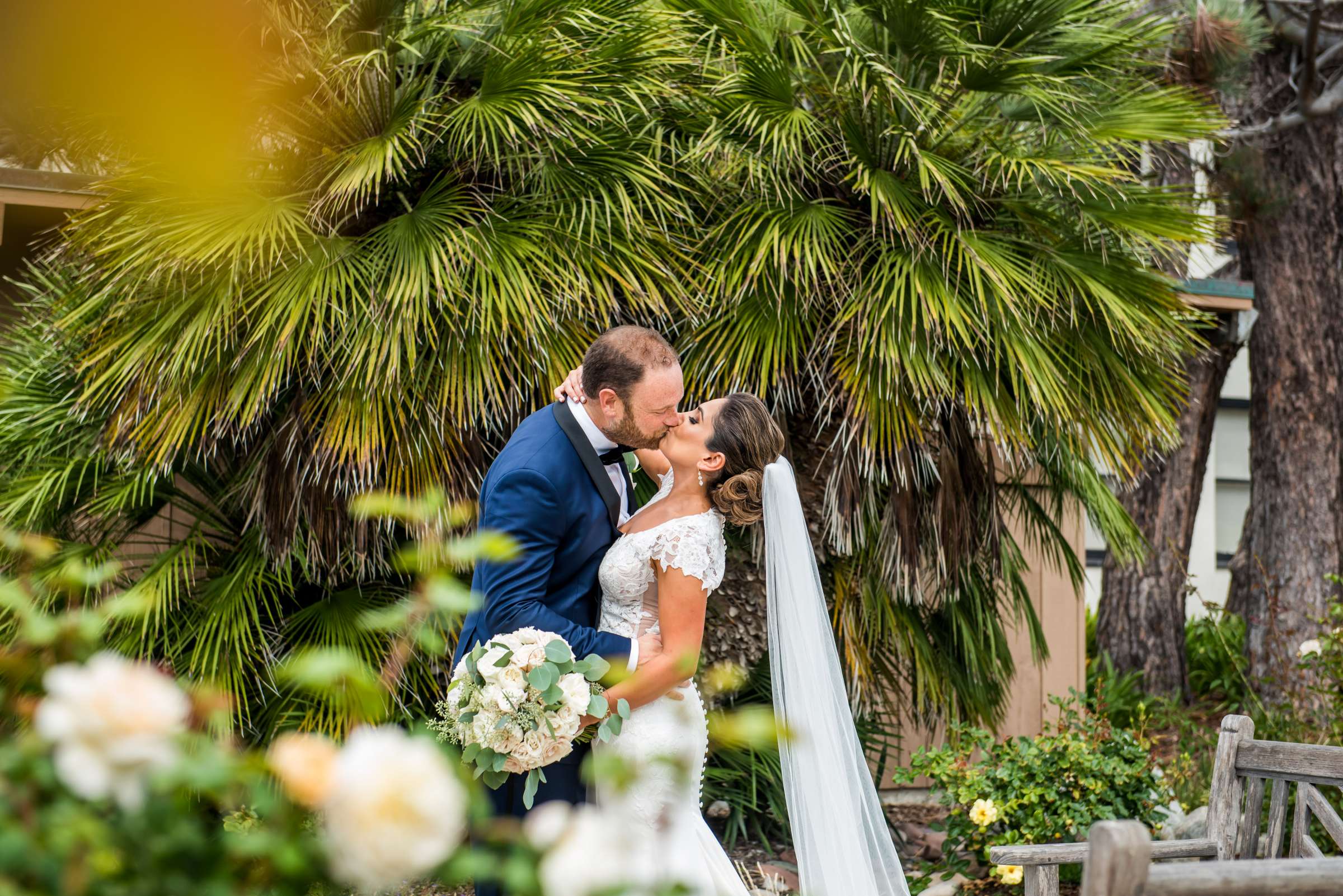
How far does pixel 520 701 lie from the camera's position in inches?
102

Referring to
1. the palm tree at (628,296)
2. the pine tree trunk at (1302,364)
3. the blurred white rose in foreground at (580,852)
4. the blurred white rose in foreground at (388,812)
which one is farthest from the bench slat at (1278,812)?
the pine tree trunk at (1302,364)

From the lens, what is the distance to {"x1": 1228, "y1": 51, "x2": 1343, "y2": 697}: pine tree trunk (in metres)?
8.06

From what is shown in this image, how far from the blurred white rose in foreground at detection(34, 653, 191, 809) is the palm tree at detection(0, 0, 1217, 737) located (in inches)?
128

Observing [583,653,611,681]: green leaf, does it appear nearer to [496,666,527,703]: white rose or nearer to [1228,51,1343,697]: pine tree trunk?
[496,666,527,703]: white rose

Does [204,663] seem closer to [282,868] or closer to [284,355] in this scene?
[284,355]

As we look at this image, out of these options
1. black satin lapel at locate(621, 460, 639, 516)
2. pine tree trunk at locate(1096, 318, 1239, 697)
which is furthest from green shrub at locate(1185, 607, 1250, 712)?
black satin lapel at locate(621, 460, 639, 516)

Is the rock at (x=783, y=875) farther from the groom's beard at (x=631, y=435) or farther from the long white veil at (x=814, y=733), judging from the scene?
the groom's beard at (x=631, y=435)

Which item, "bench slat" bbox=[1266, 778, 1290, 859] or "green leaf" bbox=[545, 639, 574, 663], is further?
"bench slat" bbox=[1266, 778, 1290, 859]

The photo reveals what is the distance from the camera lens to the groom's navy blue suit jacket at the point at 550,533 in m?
2.80

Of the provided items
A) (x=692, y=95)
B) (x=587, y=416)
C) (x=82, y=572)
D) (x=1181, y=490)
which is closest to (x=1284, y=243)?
(x=1181, y=490)

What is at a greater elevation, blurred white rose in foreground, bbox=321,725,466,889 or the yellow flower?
blurred white rose in foreground, bbox=321,725,466,889

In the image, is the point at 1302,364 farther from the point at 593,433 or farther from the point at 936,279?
the point at 593,433

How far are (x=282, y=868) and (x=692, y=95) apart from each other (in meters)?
4.46

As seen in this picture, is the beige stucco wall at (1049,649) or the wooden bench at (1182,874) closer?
the wooden bench at (1182,874)
